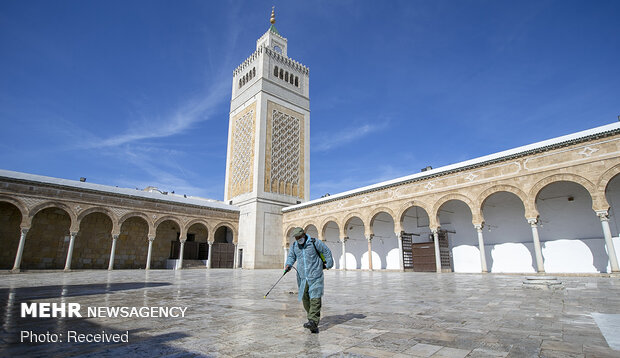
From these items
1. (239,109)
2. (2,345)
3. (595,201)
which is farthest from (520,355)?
(239,109)

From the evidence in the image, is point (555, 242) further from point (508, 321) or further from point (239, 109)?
point (239, 109)

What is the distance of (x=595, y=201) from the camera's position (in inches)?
446

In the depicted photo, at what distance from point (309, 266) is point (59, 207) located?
64.7 feet

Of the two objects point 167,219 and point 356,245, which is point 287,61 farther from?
point 356,245

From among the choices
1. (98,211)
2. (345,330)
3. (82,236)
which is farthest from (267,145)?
(345,330)

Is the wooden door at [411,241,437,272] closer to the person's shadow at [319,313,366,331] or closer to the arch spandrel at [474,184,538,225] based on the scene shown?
the arch spandrel at [474,184,538,225]

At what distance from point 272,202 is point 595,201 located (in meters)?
19.1

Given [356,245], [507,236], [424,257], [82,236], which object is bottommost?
[424,257]

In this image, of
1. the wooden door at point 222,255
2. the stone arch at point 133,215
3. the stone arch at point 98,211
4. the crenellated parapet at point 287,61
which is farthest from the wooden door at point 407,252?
the crenellated parapet at point 287,61

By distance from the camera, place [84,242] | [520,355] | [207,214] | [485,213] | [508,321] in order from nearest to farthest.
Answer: [520,355] < [508,321] < [485,213] < [84,242] < [207,214]

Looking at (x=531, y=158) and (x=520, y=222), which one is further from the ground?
(x=531, y=158)

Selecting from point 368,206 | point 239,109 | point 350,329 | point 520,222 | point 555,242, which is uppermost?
point 239,109

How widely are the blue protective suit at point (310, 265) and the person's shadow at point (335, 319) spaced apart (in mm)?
382

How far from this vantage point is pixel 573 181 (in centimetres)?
1180
